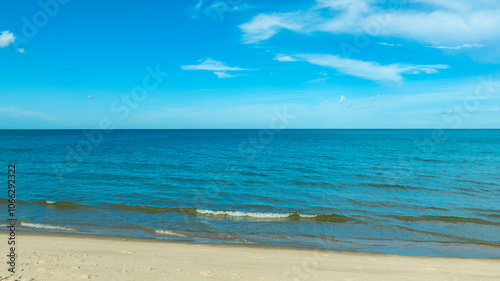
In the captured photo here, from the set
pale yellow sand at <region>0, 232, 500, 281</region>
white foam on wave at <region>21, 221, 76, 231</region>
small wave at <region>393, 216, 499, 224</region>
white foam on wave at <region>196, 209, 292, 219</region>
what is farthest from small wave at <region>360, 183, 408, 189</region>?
white foam on wave at <region>21, 221, 76, 231</region>

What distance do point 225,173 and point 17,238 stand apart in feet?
61.8

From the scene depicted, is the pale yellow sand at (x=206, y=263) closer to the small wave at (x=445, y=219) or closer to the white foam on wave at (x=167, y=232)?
the white foam on wave at (x=167, y=232)

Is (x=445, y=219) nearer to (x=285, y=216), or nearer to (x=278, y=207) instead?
(x=285, y=216)

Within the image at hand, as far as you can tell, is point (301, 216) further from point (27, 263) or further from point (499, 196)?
point (499, 196)

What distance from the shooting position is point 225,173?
2959 cm

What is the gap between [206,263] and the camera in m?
9.70

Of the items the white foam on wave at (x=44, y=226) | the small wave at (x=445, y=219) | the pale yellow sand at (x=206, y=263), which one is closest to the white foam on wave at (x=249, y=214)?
the pale yellow sand at (x=206, y=263)

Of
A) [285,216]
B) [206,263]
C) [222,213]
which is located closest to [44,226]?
[222,213]

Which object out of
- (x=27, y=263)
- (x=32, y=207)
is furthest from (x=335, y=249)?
(x=32, y=207)

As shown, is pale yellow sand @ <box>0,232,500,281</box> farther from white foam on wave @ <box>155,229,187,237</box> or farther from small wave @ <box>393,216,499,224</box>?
small wave @ <box>393,216,499,224</box>

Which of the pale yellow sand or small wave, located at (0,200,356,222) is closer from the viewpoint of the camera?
the pale yellow sand

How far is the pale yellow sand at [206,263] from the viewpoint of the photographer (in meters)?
8.59

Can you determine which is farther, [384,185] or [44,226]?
[384,185]

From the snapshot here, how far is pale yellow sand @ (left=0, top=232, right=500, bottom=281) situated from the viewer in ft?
28.2
